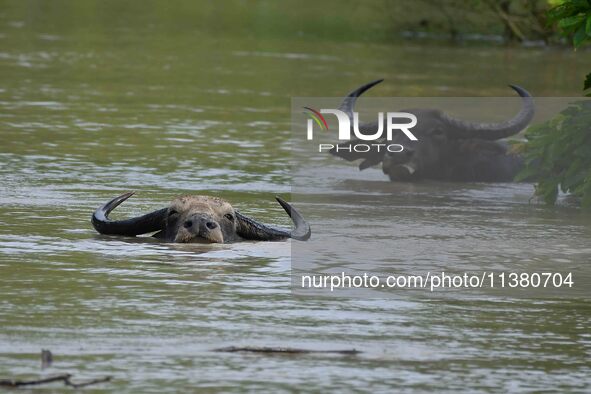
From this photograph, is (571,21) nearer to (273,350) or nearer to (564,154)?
(564,154)

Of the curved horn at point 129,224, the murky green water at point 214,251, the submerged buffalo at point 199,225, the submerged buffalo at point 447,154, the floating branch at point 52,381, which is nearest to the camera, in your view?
the floating branch at point 52,381

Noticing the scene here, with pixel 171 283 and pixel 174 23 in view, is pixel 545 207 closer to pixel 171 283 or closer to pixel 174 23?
pixel 171 283

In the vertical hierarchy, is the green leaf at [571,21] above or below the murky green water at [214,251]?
above

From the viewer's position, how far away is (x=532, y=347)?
902 centimetres

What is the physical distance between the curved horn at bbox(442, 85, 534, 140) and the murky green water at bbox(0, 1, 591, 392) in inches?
34.2

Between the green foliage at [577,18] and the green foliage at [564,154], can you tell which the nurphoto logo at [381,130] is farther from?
the green foliage at [577,18]

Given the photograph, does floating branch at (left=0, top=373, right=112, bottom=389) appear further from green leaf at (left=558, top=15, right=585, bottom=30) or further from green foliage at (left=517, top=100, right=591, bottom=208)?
green foliage at (left=517, top=100, right=591, bottom=208)

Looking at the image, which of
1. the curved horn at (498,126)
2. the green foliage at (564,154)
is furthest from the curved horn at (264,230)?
the curved horn at (498,126)

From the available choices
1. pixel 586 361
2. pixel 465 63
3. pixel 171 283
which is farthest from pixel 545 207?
pixel 465 63

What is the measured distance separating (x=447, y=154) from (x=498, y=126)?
73cm

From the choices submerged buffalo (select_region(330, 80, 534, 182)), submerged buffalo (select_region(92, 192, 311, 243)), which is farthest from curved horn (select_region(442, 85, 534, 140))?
submerged buffalo (select_region(92, 192, 311, 243))

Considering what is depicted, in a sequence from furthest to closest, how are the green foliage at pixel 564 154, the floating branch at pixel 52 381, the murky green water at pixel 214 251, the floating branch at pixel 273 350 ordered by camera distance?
the green foliage at pixel 564 154, the floating branch at pixel 273 350, the murky green water at pixel 214 251, the floating branch at pixel 52 381

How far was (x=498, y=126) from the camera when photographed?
17516 millimetres

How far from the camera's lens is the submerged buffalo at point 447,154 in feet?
55.1
